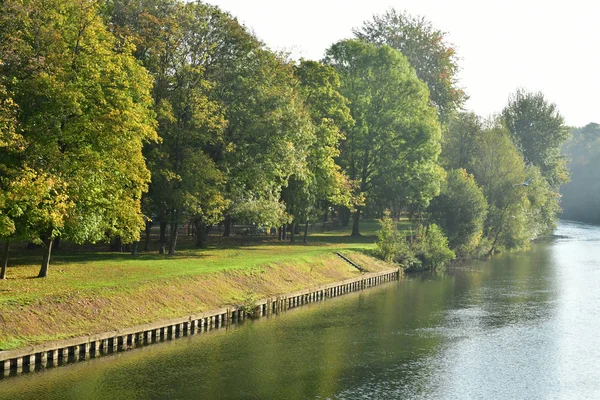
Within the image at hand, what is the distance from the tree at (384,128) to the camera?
8325 centimetres

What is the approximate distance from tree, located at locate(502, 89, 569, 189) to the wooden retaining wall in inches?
3328

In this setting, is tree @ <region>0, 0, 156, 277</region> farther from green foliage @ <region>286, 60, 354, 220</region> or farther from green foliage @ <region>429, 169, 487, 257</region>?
green foliage @ <region>429, 169, 487, 257</region>

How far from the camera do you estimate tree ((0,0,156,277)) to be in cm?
3828

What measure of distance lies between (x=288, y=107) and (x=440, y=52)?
5378 cm

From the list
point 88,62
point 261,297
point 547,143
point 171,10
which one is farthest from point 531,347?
point 547,143

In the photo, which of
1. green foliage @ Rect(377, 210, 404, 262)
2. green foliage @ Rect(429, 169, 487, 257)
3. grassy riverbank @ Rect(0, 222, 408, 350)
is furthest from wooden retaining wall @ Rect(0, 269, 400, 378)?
green foliage @ Rect(429, 169, 487, 257)

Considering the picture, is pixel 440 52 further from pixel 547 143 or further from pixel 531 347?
pixel 531 347

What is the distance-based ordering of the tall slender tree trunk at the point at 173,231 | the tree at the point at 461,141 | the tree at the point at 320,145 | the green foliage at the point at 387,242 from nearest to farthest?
1. the tall slender tree trunk at the point at 173,231
2. the green foliage at the point at 387,242
3. the tree at the point at 320,145
4. the tree at the point at 461,141

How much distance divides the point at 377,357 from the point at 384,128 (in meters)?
50.8

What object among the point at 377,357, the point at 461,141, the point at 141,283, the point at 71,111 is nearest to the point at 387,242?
the point at 141,283

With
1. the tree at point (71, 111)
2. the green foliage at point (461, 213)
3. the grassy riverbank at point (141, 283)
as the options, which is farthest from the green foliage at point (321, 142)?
the tree at point (71, 111)

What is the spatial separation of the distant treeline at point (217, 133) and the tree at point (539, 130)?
15.9 metres

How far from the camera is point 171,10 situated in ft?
172

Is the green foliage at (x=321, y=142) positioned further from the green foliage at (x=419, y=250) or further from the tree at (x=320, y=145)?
the green foliage at (x=419, y=250)
